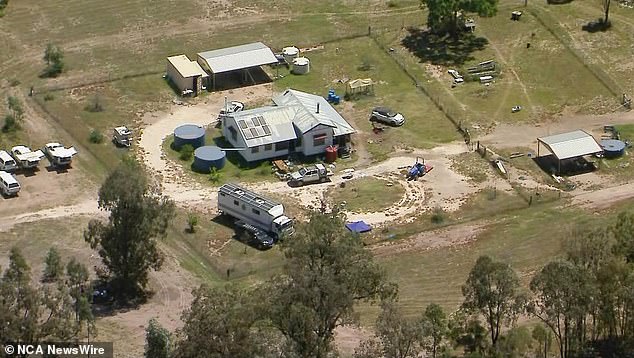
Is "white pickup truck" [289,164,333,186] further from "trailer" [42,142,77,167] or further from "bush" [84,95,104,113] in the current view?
"bush" [84,95,104,113]

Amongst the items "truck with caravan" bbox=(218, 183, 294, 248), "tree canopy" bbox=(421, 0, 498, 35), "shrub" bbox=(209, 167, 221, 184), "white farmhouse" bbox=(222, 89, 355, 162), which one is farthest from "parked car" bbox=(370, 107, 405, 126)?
"truck with caravan" bbox=(218, 183, 294, 248)

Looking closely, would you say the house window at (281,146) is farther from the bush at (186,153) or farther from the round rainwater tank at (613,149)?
the round rainwater tank at (613,149)

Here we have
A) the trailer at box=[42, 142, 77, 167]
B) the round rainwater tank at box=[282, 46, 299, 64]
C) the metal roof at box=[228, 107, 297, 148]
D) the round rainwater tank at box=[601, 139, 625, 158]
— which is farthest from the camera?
the round rainwater tank at box=[282, 46, 299, 64]

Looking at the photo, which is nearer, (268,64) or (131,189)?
(131,189)

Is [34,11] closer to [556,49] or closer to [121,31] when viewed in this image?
[121,31]

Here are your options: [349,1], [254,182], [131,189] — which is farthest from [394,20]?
[131,189]

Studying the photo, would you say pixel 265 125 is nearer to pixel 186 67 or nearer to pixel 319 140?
pixel 319 140
